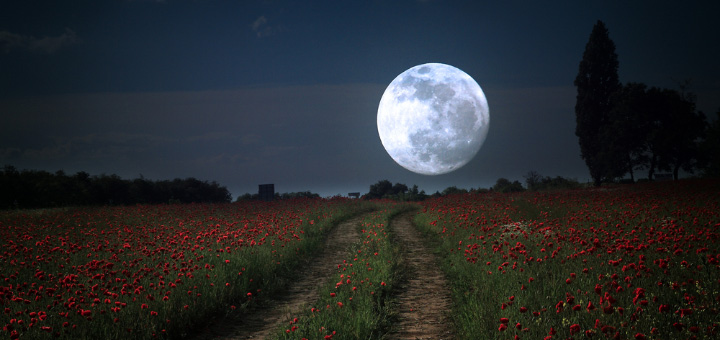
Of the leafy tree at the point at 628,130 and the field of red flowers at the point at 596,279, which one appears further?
the leafy tree at the point at 628,130

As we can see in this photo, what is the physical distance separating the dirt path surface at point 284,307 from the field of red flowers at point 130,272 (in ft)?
1.34

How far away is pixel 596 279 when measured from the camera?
27.8 feet

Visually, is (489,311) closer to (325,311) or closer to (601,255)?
(325,311)

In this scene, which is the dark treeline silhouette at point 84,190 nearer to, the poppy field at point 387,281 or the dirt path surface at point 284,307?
the poppy field at point 387,281

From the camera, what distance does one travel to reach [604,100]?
44312mm

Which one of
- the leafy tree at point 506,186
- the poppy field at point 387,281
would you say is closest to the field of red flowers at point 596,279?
the poppy field at point 387,281

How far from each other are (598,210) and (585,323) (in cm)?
1144

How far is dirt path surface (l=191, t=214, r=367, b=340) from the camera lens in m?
8.48

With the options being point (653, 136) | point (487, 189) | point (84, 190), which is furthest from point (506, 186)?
point (84, 190)

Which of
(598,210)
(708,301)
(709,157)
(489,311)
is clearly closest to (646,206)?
(598,210)

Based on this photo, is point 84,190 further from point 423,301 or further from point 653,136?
point 653,136

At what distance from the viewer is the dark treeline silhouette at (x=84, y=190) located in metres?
29.9

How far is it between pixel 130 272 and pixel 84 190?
28251mm

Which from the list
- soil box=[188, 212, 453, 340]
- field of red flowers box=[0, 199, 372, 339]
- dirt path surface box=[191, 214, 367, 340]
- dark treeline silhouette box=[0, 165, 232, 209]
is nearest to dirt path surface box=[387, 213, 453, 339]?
soil box=[188, 212, 453, 340]
